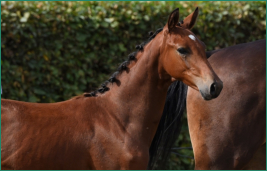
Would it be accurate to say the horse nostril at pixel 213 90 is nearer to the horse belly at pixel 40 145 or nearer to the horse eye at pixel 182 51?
the horse eye at pixel 182 51

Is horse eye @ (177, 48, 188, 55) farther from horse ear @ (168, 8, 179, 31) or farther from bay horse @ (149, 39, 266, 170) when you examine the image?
bay horse @ (149, 39, 266, 170)

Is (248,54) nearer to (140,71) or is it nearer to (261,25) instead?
(140,71)

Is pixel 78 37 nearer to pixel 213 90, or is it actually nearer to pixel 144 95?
pixel 144 95

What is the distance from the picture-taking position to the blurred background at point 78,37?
4.79 meters

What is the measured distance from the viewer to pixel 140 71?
9.71 ft

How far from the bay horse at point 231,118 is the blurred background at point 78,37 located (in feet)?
3.83

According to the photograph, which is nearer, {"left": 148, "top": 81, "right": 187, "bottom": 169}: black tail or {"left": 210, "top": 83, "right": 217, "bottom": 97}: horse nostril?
{"left": 210, "top": 83, "right": 217, "bottom": 97}: horse nostril

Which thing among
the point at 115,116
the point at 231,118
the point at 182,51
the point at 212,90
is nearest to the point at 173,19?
the point at 182,51

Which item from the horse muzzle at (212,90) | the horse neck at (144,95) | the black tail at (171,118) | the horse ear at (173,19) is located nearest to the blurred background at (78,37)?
the black tail at (171,118)

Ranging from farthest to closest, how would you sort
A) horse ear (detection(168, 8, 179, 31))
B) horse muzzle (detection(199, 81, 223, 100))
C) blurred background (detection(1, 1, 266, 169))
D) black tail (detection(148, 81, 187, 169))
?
blurred background (detection(1, 1, 266, 169)) < black tail (detection(148, 81, 187, 169)) < horse ear (detection(168, 8, 179, 31)) < horse muzzle (detection(199, 81, 223, 100))

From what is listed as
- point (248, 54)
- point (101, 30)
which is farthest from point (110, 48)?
point (248, 54)

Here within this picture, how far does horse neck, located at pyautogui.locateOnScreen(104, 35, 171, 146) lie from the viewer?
2918mm

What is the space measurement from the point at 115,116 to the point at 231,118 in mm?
1070

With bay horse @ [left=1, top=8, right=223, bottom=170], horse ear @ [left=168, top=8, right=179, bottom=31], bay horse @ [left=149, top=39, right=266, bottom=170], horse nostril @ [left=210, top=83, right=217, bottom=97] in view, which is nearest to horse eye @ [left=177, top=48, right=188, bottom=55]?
bay horse @ [left=1, top=8, right=223, bottom=170]
